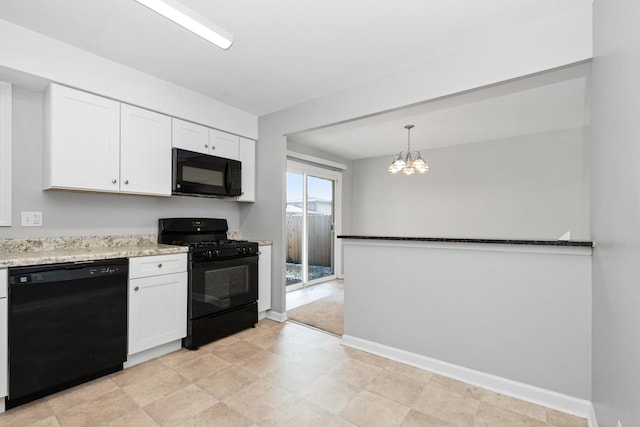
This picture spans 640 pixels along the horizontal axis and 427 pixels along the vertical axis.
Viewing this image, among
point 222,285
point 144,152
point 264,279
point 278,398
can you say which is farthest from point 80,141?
point 278,398

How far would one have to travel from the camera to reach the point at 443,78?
2.36 meters

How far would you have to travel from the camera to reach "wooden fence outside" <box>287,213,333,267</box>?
531 cm

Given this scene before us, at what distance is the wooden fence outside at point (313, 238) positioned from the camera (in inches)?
209

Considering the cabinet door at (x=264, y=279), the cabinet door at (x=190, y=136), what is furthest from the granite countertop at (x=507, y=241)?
the cabinet door at (x=190, y=136)

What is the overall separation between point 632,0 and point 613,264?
1039 mm

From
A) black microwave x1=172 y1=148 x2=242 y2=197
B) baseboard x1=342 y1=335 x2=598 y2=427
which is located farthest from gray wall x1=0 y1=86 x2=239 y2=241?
baseboard x1=342 y1=335 x2=598 y2=427

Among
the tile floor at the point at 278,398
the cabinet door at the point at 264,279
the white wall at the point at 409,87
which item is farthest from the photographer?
the cabinet door at the point at 264,279

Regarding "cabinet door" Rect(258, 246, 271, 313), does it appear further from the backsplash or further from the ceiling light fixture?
the ceiling light fixture

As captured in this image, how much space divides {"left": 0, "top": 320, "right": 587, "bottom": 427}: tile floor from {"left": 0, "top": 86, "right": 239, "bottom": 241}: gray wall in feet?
4.00

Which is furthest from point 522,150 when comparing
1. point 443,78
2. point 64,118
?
point 64,118

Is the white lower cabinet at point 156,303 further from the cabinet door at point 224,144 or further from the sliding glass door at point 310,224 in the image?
the sliding glass door at point 310,224

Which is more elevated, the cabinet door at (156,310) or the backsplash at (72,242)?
the backsplash at (72,242)

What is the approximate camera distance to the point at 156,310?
8.24ft

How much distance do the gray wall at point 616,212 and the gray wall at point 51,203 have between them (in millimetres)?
3393
